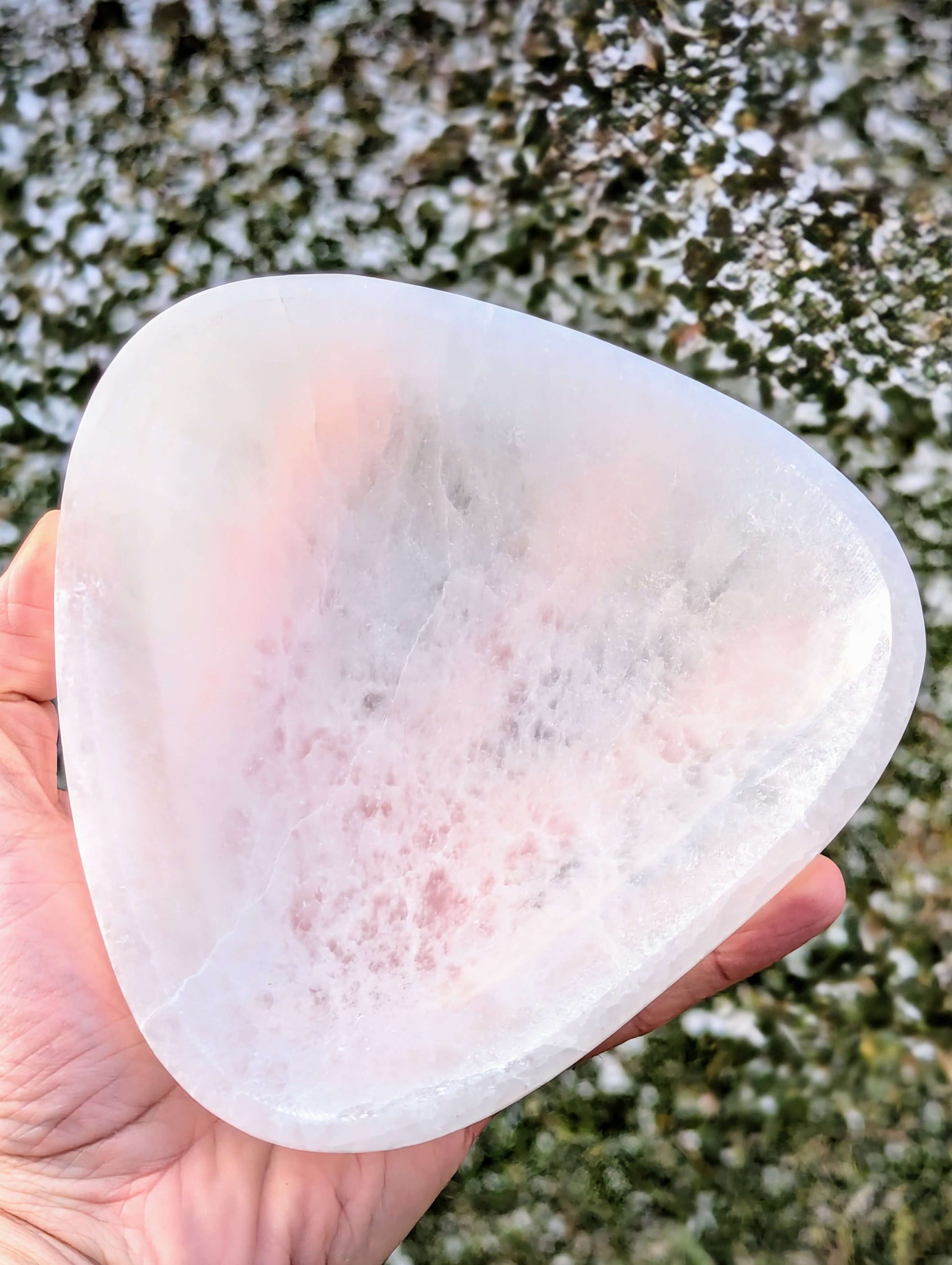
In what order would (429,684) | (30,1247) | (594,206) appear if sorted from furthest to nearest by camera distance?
(594,206) < (429,684) < (30,1247)

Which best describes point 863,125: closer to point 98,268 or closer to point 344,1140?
point 98,268

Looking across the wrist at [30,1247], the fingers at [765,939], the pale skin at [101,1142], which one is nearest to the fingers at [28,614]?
the pale skin at [101,1142]

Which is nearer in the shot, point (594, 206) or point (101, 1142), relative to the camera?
point (101, 1142)

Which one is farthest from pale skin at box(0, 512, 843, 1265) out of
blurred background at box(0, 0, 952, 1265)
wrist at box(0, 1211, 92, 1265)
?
blurred background at box(0, 0, 952, 1265)

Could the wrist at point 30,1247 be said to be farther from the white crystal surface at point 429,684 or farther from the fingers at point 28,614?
the fingers at point 28,614

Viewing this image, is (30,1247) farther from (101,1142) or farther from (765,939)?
(765,939)

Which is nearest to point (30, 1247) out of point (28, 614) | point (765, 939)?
point (28, 614)

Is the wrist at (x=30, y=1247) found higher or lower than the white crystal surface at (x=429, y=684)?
lower
